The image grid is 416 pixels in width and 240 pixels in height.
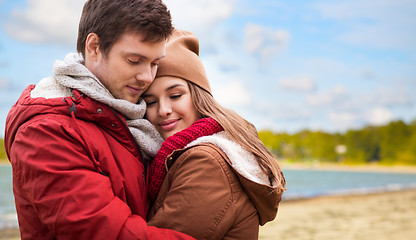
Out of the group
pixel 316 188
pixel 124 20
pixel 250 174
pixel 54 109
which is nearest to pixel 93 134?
pixel 54 109

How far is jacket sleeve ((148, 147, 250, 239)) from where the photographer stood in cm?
207

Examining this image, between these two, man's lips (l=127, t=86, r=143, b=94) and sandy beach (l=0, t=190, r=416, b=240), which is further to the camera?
sandy beach (l=0, t=190, r=416, b=240)

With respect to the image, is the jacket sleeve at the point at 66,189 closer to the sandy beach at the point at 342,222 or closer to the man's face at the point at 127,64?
the man's face at the point at 127,64

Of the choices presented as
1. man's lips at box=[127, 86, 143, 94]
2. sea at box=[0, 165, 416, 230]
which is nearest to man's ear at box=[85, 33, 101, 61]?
man's lips at box=[127, 86, 143, 94]

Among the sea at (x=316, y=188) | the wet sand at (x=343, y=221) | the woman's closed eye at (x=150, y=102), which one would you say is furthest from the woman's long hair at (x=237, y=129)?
the sea at (x=316, y=188)

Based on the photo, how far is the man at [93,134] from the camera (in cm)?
184

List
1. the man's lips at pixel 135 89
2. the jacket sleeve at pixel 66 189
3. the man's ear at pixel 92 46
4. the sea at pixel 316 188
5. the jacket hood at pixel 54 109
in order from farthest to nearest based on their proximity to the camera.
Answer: the sea at pixel 316 188 < the man's lips at pixel 135 89 < the man's ear at pixel 92 46 < the jacket hood at pixel 54 109 < the jacket sleeve at pixel 66 189

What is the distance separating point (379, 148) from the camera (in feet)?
216

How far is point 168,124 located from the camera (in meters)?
2.72

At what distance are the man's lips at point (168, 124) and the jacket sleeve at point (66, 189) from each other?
0.82m

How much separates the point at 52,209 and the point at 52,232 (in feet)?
0.42

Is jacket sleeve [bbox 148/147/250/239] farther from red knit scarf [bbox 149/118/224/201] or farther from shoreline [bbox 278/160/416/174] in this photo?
shoreline [bbox 278/160/416/174]

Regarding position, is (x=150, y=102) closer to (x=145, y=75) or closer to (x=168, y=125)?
(x=168, y=125)

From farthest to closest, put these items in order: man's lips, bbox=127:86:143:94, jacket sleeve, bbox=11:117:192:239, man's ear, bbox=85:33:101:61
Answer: man's lips, bbox=127:86:143:94 → man's ear, bbox=85:33:101:61 → jacket sleeve, bbox=11:117:192:239
